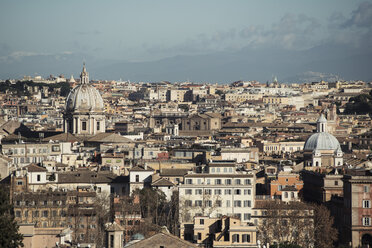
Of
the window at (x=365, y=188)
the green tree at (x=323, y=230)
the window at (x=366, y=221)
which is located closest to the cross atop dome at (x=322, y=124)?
the window at (x=365, y=188)

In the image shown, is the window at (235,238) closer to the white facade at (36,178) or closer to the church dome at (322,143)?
the white facade at (36,178)

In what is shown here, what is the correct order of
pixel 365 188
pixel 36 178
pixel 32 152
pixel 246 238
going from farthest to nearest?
pixel 32 152 < pixel 36 178 < pixel 365 188 < pixel 246 238

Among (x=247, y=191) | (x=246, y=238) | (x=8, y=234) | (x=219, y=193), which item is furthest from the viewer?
(x=219, y=193)

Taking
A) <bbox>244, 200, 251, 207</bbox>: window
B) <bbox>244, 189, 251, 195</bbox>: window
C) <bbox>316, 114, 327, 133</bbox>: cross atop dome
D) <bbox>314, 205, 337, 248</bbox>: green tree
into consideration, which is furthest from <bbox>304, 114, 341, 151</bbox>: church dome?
<bbox>314, 205, 337, 248</bbox>: green tree

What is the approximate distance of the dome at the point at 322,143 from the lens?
294ft

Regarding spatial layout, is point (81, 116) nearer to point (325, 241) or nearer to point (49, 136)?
point (49, 136)

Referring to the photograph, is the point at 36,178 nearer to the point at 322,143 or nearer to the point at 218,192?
the point at 218,192

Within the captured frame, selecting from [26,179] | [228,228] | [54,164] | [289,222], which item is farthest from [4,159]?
[228,228]

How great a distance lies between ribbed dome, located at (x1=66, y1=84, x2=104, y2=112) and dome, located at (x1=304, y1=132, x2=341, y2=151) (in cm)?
4025

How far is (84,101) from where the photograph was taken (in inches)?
5044

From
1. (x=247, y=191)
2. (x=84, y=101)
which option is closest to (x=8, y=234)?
(x=247, y=191)

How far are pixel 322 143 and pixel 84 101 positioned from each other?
42891 millimetres

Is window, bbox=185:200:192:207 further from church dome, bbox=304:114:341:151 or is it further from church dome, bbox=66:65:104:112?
church dome, bbox=66:65:104:112

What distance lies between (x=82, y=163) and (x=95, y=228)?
27084 millimetres
